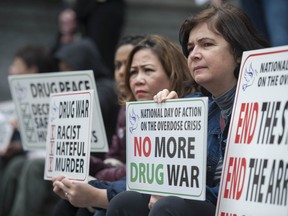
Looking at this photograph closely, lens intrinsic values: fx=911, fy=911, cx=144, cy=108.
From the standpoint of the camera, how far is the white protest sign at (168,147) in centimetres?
420

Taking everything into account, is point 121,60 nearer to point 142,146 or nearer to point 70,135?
point 70,135

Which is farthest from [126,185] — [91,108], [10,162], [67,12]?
[67,12]

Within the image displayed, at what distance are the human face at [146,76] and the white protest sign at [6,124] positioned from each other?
246 cm

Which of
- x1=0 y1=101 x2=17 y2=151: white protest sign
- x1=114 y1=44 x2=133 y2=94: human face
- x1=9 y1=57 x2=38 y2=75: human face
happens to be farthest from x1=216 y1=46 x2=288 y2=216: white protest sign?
x1=9 y1=57 x2=38 y2=75: human face

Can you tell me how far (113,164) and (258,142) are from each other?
1.98 m

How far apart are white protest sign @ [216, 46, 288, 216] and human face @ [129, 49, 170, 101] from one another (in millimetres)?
1373

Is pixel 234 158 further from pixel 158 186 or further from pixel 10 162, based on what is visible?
pixel 10 162

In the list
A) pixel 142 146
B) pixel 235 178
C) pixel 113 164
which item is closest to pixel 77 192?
pixel 142 146

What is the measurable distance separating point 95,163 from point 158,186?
4.28 feet

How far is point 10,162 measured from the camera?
7938 millimetres

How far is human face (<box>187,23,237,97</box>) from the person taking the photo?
14.6 feet

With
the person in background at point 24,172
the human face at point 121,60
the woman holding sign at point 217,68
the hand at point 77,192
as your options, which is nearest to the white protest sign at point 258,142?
the woman holding sign at point 217,68

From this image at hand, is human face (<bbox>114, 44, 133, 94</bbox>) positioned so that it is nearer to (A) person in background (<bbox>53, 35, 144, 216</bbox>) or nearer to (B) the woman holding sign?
(A) person in background (<bbox>53, 35, 144, 216</bbox>)

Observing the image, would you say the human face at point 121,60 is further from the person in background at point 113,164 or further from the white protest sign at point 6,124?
the white protest sign at point 6,124
